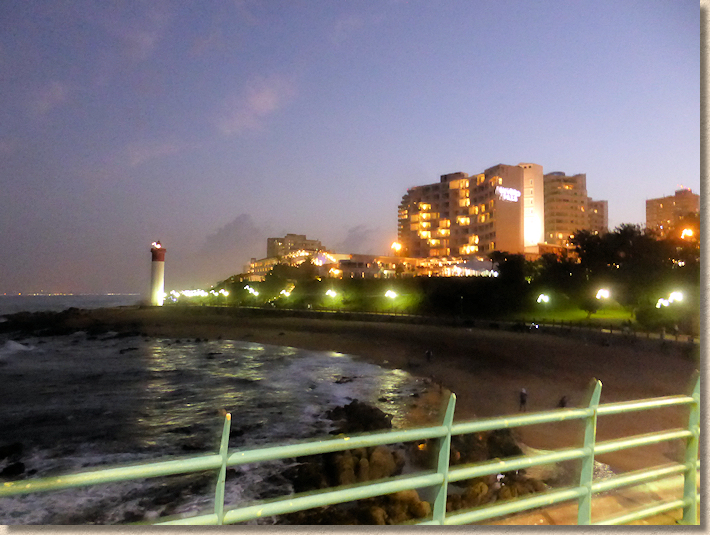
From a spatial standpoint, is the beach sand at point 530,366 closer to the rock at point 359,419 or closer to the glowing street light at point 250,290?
the rock at point 359,419

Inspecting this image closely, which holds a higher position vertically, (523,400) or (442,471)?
(442,471)

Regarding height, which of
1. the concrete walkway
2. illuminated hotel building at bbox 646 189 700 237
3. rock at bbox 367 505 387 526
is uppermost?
illuminated hotel building at bbox 646 189 700 237

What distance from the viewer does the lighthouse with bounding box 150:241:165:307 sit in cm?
7275

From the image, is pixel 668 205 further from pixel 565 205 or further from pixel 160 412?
pixel 160 412

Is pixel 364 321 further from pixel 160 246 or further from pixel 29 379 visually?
pixel 160 246

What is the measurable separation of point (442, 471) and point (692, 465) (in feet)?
6.47

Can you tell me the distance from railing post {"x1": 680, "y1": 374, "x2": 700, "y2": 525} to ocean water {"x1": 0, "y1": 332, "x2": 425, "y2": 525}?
774 cm

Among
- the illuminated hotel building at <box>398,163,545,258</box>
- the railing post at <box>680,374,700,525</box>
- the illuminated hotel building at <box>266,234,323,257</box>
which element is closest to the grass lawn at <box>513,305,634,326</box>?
the illuminated hotel building at <box>398,163,545,258</box>

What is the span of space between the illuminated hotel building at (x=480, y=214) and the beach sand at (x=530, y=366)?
41.5m

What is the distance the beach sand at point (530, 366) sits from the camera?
1198cm

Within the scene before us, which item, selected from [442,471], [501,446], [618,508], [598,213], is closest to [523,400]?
[501,446]

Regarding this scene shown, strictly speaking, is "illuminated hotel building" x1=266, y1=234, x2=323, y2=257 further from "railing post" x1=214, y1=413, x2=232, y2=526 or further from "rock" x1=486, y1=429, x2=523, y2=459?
"railing post" x1=214, y1=413, x2=232, y2=526

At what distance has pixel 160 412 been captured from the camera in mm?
16250

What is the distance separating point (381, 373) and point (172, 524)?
2131 cm
